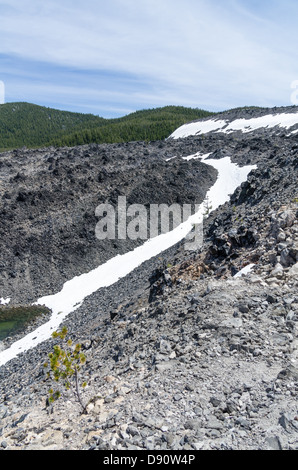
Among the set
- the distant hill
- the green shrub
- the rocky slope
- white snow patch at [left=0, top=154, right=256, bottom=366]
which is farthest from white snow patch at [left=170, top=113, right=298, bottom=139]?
the green shrub

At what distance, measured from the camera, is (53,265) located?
102 ft

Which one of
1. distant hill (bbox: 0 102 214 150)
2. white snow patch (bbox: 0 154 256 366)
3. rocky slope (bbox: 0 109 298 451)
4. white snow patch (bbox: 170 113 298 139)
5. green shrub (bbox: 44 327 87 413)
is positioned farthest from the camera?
distant hill (bbox: 0 102 214 150)

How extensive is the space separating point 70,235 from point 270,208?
22.2 metres

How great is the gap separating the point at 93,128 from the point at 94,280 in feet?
412

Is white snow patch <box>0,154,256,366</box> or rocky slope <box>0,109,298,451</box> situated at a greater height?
rocky slope <box>0,109,298,451</box>

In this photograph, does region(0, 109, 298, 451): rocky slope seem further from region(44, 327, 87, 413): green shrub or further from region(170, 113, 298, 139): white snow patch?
region(170, 113, 298, 139): white snow patch

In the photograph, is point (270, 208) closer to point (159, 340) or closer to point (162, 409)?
point (159, 340)

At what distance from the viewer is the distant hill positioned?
384 ft

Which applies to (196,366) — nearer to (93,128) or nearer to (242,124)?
(242,124)

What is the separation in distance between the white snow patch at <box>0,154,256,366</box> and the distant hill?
262 ft

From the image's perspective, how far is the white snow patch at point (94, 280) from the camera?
21.4 metres

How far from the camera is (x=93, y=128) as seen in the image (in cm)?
14275

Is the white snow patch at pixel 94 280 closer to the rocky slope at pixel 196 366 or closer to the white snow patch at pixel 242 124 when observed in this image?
the rocky slope at pixel 196 366

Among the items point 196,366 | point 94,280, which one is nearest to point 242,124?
point 94,280
